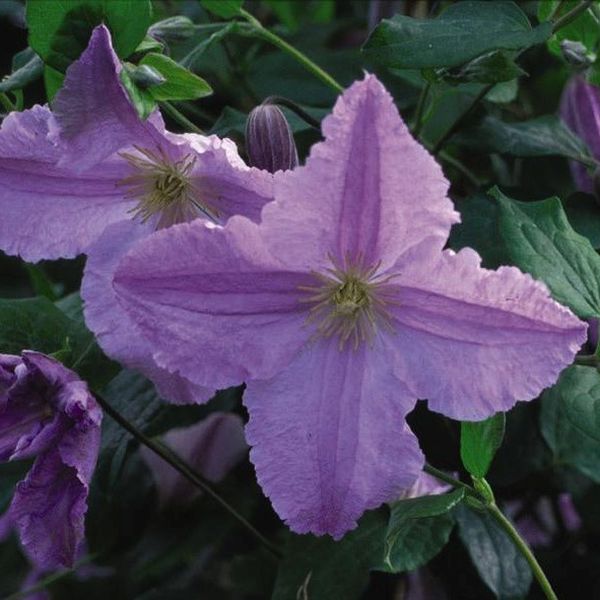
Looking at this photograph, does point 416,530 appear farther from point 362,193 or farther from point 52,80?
point 52,80

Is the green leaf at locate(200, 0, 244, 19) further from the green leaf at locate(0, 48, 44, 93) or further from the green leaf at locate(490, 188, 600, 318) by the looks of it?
the green leaf at locate(490, 188, 600, 318)

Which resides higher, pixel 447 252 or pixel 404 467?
pixel 447 252

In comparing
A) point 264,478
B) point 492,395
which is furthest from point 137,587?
point 492,395

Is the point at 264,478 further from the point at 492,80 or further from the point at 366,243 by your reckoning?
the point at 492,80

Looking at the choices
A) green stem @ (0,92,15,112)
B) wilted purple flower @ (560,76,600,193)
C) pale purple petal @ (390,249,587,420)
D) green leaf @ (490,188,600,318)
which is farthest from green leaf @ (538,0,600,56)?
green stem @ (0,92,15,112)

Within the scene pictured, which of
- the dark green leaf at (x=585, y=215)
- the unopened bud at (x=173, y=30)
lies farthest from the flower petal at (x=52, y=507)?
the dark green leaf at (x=585, y=215)

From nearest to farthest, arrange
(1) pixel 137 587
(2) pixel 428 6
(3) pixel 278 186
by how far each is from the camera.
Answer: (3) pixel 278 186
(2) pixel 428 6
(1) pixel 137 587

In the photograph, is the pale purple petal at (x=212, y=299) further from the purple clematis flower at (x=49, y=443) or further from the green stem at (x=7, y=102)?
the green stem at (x=7, y=102)

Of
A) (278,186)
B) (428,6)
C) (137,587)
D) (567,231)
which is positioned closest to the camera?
(278,186)
